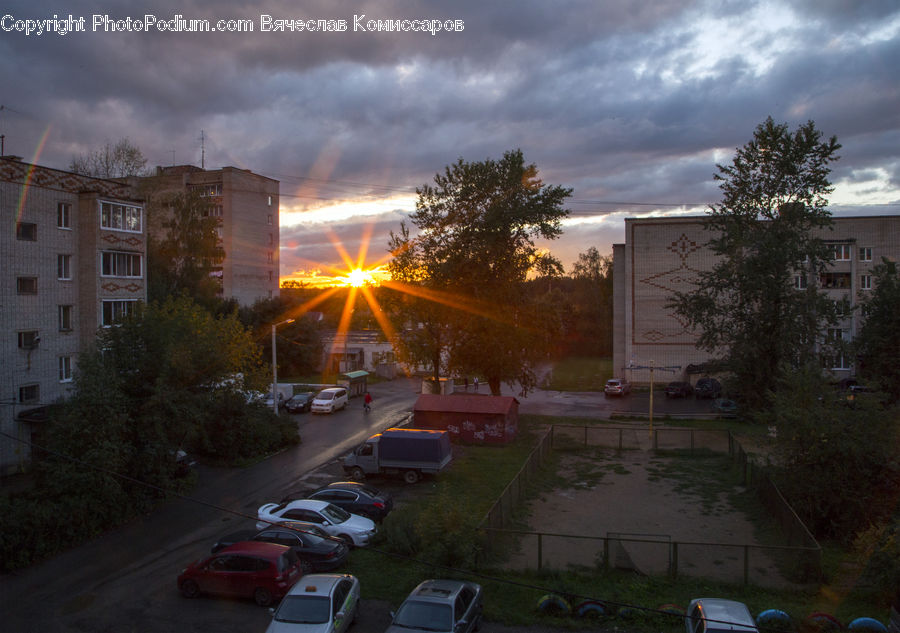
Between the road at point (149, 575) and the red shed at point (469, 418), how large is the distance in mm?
7139

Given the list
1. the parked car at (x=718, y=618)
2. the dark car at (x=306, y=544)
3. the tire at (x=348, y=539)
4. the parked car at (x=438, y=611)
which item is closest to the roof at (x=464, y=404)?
the tire at (x=348, y=539)

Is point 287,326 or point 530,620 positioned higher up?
point 287,326

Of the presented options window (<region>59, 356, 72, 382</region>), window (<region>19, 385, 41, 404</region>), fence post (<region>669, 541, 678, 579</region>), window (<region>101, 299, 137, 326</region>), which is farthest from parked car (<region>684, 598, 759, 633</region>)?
window (<region>59, 356, 72, 382</region>)

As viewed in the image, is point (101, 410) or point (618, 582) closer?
point (618, 582)

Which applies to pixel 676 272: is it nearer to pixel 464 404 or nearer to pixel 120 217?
Result: pixel 464 404

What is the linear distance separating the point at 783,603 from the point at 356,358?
48.8 metres

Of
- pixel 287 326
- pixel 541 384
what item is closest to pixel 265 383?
pixel 287 326

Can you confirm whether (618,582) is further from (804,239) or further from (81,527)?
(804,239)

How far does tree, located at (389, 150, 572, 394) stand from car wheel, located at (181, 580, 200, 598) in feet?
77.3

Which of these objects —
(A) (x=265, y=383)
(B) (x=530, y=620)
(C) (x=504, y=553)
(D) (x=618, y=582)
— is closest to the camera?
(B) (x=530, y=620)

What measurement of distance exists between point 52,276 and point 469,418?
64.2ft

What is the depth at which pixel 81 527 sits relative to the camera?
56.7ft

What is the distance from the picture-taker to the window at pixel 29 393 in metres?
24.3

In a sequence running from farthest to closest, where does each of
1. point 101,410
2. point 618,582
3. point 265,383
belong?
point 265,383, point 101,410, point 618,582
